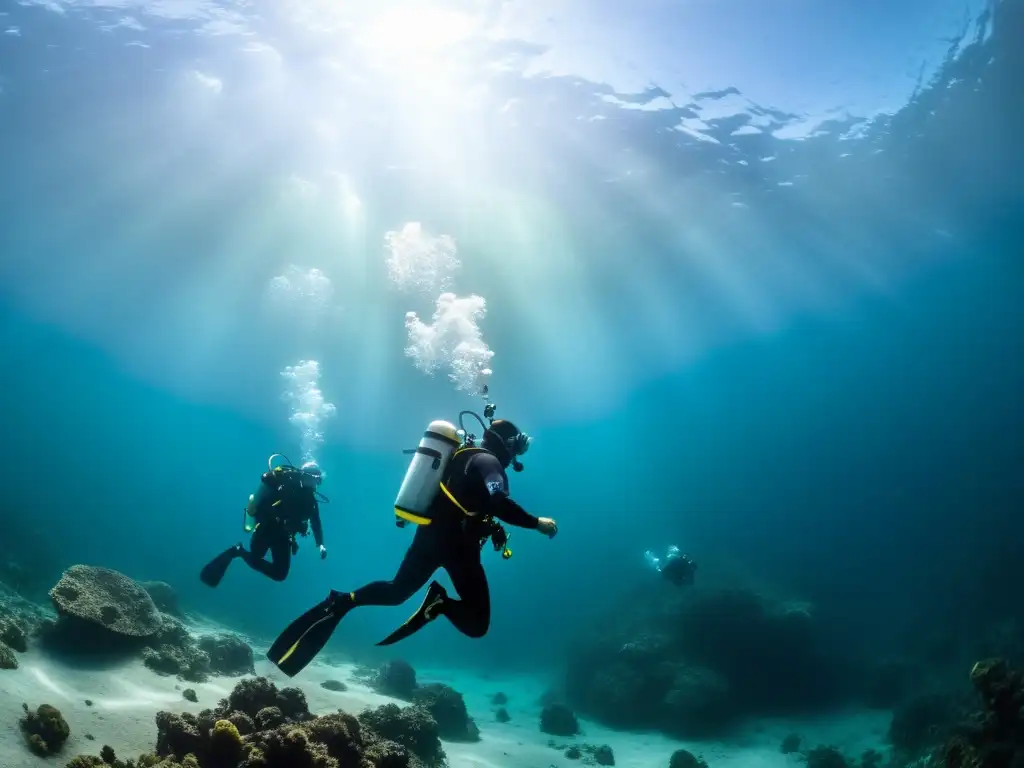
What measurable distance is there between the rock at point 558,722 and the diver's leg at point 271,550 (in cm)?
1171

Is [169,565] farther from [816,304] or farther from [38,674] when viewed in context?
[816,304]

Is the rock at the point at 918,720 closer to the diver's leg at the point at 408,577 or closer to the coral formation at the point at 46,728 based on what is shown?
the diver's leg at the point at 408,577

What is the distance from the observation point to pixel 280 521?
9.91m

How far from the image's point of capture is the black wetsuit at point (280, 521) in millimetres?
9850

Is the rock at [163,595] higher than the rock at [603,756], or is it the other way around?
the rock at [163,595]

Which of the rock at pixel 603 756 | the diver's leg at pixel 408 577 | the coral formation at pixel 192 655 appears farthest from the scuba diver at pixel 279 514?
the rock at pixel 603 756

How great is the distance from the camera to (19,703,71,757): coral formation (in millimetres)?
5711

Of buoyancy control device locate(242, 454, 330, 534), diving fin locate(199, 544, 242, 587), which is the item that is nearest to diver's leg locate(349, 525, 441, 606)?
buoyancy control device locate(242, 454, 330, 534)

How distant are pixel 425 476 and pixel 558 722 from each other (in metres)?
15.4

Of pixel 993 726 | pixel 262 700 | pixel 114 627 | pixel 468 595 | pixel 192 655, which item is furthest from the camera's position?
pixel 192 655

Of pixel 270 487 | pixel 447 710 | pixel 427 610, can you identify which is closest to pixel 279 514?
pixel 270 487

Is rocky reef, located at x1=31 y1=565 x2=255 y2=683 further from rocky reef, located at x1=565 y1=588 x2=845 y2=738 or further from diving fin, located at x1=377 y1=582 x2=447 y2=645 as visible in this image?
rocky reef, located at x1=565 y1=588 x2=845 y2=738

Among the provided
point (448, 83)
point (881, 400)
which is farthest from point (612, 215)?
point (881, 400)

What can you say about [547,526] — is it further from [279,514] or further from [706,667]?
[706,667]
